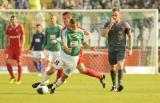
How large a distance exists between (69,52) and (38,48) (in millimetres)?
12645

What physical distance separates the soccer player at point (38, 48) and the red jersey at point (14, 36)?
5.13 meters

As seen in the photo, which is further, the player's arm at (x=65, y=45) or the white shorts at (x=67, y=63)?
the white shorts at (x=67, y=63)

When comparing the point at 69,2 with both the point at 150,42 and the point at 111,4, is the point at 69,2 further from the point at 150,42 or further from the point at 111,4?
the point at 150,42

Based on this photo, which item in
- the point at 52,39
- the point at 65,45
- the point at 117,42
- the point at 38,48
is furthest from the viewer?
the point at 38,48

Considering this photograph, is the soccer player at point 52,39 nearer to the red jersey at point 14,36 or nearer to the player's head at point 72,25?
the red jersey at point 14,36

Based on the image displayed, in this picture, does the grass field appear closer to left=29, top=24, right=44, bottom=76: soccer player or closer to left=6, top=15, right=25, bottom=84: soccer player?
left=6, top=15, right=25, bottom=84: soccer player

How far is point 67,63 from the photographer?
19.0 metres

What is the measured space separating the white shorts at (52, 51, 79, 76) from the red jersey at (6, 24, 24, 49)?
258 inches

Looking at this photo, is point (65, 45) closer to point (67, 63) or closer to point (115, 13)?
point (67, 63)

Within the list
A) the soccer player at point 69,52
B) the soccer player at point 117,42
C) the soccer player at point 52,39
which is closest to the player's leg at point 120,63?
the soccer player at point 117,42

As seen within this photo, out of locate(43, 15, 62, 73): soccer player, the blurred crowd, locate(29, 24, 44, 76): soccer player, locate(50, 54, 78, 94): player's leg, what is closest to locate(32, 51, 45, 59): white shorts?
locate(29, 24, 44, 76): soccer player

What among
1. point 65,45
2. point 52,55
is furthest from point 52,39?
point 65,45

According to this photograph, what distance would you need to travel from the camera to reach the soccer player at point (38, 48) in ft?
102

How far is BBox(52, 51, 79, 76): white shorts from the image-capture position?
18938 millimetres
